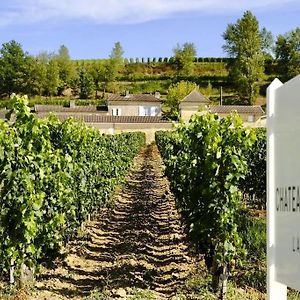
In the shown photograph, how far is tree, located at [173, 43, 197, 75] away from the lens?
3920 inches

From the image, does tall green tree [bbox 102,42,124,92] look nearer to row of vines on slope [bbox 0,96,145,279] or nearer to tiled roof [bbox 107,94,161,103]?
tiled roof [bbox 107,94,161,103]

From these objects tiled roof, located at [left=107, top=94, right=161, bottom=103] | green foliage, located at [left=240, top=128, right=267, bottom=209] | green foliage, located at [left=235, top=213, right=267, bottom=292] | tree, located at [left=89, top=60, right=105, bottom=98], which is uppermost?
tree, located at [left=89, top=60, right=105, bottom=98]

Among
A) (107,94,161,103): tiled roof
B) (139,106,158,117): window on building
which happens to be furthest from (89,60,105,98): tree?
(139,106,158,117): window on building

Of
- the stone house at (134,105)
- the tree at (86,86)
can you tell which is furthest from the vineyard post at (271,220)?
the tree at (86,86)

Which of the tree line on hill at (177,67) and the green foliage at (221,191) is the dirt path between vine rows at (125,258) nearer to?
the green foliage at (221,191)

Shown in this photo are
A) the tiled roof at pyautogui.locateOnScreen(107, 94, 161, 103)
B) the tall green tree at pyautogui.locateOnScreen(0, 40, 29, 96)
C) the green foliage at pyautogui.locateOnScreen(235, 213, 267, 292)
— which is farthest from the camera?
the tall green tree at pyautogui.locateOnScreen(0, 40, 29, 96)

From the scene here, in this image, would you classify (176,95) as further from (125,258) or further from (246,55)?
(125,258)

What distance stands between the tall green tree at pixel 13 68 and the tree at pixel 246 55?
28.9 m

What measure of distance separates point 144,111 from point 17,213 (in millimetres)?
65628

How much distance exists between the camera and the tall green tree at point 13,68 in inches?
3465

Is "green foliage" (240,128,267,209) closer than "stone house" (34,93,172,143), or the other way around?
"green foliage" (240,128,267,209)

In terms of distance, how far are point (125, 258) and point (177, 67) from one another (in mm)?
93900

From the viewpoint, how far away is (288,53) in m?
88.2

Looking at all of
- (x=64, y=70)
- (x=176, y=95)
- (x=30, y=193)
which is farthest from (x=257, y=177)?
(x=64, y=70)
